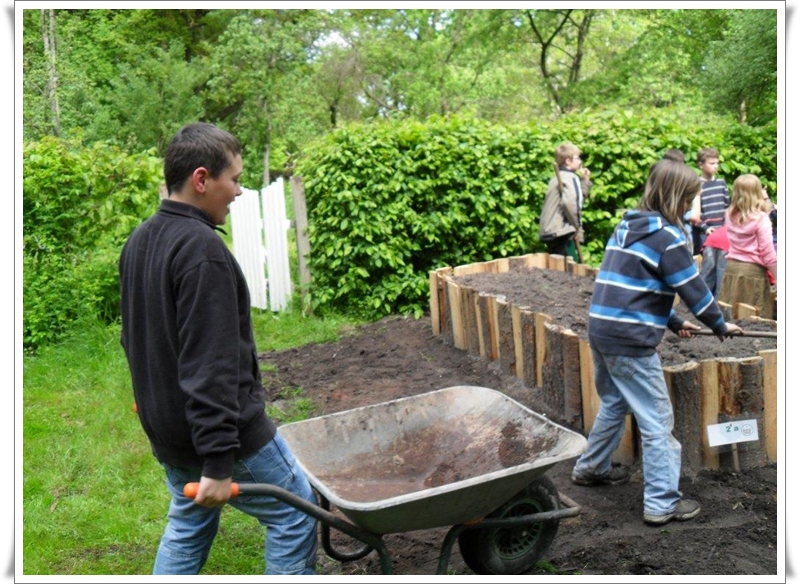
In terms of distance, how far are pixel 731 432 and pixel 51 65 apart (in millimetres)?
9926

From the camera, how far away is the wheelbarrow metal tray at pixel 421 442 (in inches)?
144

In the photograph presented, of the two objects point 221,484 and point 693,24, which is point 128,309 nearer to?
point 221,484

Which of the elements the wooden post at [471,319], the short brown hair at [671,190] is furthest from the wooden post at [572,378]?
the wooden post at [471,319]

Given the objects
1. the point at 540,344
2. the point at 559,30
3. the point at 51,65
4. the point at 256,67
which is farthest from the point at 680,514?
the point at 256,67

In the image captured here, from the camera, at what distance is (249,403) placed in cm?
261

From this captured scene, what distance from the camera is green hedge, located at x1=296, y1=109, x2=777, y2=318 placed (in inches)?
343

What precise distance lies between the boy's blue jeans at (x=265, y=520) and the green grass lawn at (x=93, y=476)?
3.05 ft

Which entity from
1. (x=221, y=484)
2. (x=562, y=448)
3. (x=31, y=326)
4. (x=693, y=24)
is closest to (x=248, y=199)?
(x=31, y=326)

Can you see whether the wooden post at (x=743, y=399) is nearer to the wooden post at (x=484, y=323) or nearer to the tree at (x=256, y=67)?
the wooden post at (x=484, y=323)

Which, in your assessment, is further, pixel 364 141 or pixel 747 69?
pixel 747 69

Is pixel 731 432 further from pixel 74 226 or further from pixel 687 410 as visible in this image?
pixel 74 226

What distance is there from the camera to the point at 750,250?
7062 millimetres

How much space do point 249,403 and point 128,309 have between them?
0.48 meters

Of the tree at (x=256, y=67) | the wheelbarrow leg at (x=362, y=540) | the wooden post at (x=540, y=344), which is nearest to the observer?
the wheelbarrow leg at (x=362, y=540)
